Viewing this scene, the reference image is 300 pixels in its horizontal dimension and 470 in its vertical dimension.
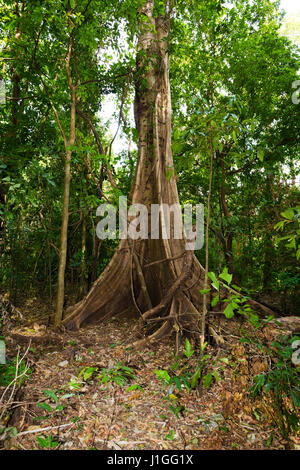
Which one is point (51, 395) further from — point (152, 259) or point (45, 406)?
point (152, 259)

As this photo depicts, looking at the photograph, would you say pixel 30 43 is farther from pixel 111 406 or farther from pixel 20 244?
pixel 111 406

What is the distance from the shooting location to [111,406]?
1855mm

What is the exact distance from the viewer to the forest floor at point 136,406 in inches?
62.1

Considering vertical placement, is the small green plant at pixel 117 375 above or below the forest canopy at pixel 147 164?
below

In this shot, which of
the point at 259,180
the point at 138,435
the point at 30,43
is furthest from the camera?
the point at 259,180

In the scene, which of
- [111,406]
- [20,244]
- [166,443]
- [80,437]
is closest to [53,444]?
[80,437]

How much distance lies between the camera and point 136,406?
1880mm

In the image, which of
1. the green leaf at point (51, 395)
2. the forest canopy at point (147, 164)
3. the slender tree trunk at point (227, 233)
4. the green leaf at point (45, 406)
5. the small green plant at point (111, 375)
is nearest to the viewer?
the green leaf at point (45, 406)

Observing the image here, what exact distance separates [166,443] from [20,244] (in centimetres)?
329

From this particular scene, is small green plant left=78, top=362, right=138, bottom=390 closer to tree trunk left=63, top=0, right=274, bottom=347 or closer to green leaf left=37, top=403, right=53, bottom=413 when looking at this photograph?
green leaf left=37, top=403, right=53, bottom=413

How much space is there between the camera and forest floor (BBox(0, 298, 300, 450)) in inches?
62.1

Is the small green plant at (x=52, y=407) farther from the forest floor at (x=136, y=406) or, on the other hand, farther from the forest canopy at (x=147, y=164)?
the forest canopy at (x=147, y=164)

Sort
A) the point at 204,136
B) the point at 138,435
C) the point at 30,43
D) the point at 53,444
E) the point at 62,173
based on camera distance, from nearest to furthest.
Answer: the point at 53,444
the point at 138,435
the point at 204,136
the point at 30,43
the point at 62,173

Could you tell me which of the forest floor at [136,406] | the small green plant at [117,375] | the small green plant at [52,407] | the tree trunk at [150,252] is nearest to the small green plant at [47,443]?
the forest floor at [136,406]
